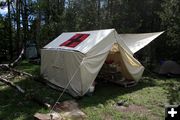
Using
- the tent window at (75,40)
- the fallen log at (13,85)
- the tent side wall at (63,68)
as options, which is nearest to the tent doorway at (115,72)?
the tent window at (75,40)

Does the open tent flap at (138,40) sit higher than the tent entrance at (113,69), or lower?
higher

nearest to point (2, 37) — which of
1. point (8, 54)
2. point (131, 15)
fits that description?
point (8, 54)

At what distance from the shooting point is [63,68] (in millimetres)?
7672

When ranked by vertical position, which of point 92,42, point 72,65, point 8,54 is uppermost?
point 92,42

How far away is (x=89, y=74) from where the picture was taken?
22.9 feet

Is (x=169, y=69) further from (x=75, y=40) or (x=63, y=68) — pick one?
(x=63, y=68)

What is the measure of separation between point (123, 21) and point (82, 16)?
2.43m

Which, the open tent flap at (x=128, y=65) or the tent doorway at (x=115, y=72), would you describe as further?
the tent doorway at (x=115, y=72)

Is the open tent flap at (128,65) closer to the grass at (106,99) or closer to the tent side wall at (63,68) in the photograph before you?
the grass at (106,99)

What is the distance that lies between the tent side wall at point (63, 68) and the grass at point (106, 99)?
0.35 metres

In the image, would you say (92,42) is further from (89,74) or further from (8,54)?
(8,54)

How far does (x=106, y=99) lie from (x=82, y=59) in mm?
1288

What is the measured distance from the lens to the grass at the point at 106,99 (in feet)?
18.4

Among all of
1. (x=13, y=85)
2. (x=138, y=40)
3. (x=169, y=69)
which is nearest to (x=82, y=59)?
(x=13, y=85)
